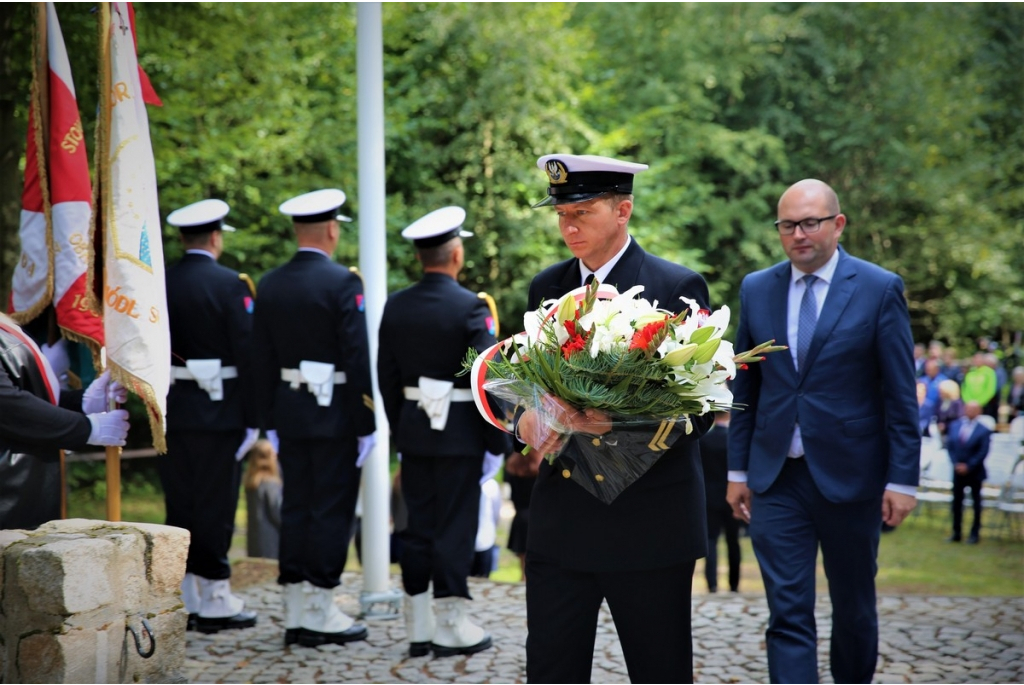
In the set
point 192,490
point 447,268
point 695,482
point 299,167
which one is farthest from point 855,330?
point 299,167

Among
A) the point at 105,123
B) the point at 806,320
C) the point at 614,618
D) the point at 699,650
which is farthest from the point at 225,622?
the point at 806,320

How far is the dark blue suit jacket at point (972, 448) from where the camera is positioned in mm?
12625

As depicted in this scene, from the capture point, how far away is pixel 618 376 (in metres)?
3.07

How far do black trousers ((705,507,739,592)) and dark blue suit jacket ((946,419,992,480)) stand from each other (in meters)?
4.60

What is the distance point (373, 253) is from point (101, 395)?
2255 mm

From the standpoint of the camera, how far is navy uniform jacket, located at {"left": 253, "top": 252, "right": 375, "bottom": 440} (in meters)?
6.28

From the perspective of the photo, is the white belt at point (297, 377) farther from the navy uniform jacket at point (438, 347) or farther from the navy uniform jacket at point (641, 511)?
the navy uniform jacket at point (641, 511)

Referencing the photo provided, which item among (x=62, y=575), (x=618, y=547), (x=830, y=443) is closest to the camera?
(x=618, y=547)

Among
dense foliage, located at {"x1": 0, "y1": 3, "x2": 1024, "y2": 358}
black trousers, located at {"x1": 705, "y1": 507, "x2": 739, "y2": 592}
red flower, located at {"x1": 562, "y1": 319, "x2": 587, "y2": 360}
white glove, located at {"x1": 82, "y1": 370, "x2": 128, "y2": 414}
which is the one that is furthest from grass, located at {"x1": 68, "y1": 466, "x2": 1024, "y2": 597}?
red flower, located at {"x1": 562, "y1": 319, "x2": 587, "y2": 360}

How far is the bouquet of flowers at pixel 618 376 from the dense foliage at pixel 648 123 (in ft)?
32.1

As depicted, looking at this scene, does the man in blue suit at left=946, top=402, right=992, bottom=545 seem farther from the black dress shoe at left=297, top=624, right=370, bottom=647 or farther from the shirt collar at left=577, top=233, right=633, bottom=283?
the shirt collar at left=577, top=233, right=633, bottom=283

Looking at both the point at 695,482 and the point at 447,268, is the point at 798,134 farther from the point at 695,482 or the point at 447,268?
the point at 695,482

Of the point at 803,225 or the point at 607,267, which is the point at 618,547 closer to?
the point at 607,267

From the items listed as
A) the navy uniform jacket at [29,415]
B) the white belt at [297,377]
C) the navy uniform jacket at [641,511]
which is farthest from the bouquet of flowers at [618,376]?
the white belt at [297,377]
